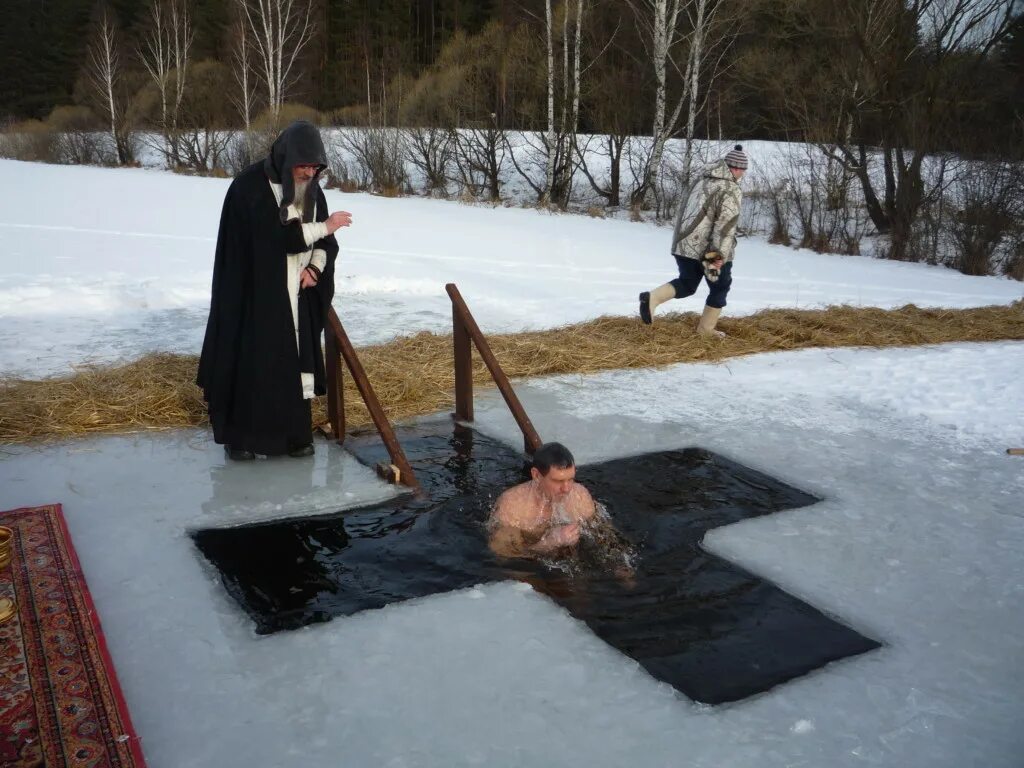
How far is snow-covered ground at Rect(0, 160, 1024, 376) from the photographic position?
7.89m

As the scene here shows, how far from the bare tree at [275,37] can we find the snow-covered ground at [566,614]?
21.5 m

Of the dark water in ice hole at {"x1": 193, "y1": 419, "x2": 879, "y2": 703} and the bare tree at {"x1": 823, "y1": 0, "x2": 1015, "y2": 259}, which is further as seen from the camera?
the bare tree at {"x1": 823, "y1": 0, "x2": 1015, "y2": 259}

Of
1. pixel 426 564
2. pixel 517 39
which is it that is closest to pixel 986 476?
pixel 426 564

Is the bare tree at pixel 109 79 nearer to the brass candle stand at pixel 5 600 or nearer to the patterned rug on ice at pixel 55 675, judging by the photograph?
the patterned rug on ice at pixel 55 675

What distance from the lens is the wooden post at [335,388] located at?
16.2 feet

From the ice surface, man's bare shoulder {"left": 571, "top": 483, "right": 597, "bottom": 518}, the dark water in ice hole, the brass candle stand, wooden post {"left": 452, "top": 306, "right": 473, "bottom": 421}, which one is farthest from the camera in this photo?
wooden post {"left": 452, "top": 306, "right": 473, "bottom": 421}

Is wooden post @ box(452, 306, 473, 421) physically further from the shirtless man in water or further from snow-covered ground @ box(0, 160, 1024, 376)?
snow-covered ground @ box(0, 160, 1024, 376)

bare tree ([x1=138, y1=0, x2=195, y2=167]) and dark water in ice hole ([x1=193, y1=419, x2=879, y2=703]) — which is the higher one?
bare tree ([x1=138, y1=0, x2=195, y2=167])

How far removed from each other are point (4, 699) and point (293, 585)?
1085mm

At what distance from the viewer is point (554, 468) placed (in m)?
3.64

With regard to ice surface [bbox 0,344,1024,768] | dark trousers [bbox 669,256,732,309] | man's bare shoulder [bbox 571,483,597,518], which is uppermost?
dark trousers [bbox 669,256,732,309]

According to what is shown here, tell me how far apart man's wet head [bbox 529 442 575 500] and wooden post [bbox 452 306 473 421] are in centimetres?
174

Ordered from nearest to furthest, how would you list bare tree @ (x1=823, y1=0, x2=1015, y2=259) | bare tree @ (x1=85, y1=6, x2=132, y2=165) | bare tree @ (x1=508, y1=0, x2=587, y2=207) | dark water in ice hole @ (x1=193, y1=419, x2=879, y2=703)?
dark water in ice hole @ (x1=193, y1=419, x2=879, y2=703)
bare tree @ (x1=823, y1=0, x2=1015, y2=259)
bare tree @ (x1=508, y1=0, x2=587, y2=207)
bare tree @ (x1=85, y1=6, x2=132, y2=165)

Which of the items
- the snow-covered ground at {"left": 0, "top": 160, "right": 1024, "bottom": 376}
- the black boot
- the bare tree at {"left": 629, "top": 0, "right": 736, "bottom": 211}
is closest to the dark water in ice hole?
the black boot
